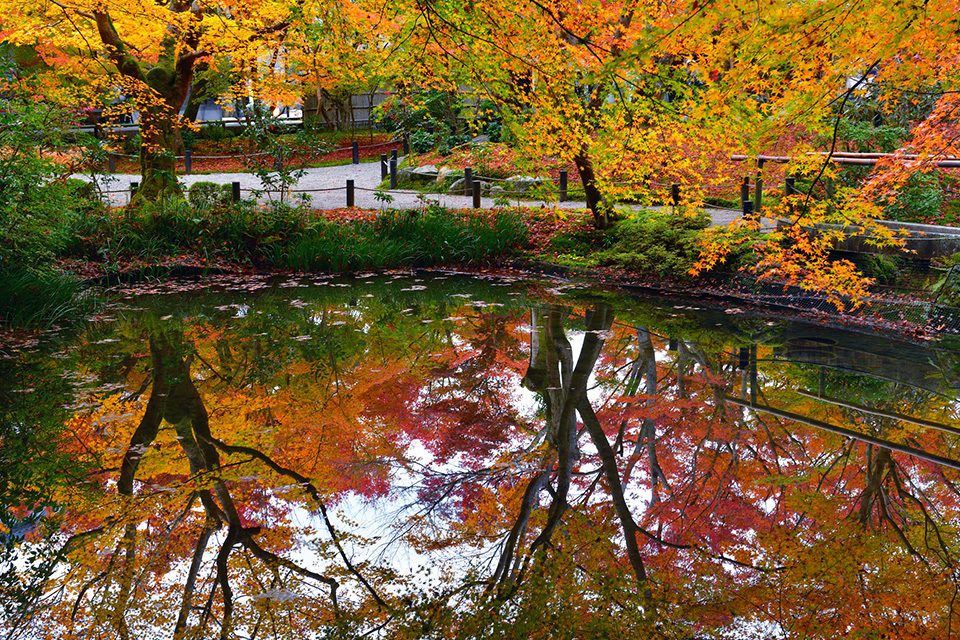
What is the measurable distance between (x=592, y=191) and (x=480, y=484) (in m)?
8.88

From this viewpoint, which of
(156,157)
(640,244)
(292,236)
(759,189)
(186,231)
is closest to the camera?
(759,189)

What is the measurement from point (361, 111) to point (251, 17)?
18521 mm

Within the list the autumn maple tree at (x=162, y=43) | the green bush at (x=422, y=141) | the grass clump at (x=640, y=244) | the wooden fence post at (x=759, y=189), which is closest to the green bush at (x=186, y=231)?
the autumn maple tree at (x=162, y=43)

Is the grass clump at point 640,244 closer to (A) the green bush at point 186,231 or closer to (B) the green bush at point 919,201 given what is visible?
(B) the green bush at point 919,201

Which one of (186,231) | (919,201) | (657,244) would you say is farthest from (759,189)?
(186,231)

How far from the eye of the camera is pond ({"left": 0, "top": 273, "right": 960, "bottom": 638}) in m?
4.49

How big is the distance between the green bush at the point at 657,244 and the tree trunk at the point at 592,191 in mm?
330

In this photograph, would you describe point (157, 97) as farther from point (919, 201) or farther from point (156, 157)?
point (919, 201)

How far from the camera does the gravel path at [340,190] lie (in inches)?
631

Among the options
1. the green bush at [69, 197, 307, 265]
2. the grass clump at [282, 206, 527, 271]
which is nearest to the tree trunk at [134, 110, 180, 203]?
the green bush at [69, 197, 307, 265]

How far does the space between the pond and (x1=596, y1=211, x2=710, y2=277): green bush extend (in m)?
2.55

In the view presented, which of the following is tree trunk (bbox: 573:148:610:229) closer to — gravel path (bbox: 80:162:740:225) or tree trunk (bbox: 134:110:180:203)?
gravel path (bbox: 80:162:740:225)

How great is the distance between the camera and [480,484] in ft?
19.6

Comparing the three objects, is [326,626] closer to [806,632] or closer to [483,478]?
[483,478]
